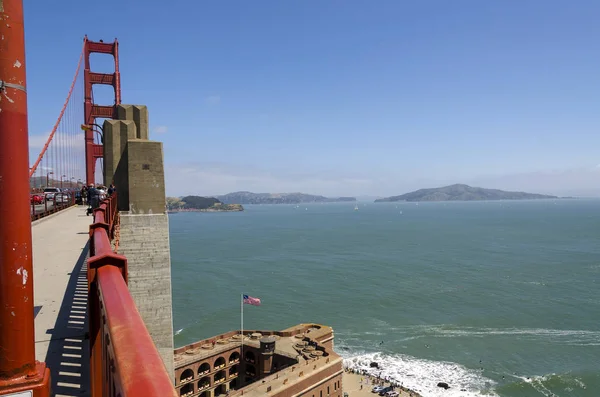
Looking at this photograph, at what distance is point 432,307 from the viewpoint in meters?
49.4

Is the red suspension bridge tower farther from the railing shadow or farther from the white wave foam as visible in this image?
the white wave foam

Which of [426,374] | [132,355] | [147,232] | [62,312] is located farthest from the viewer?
[426,374]

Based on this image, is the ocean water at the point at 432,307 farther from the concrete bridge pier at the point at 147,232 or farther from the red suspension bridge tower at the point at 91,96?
the concrete bridge pier at the point at 147,232

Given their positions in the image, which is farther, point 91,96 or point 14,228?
point 91,96

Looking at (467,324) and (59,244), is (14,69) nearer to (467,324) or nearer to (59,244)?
(59,244)

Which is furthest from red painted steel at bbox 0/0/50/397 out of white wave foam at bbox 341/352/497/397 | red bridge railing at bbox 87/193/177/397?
white wave foam at bbox 341/352/497/397

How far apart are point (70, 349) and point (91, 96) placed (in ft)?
129

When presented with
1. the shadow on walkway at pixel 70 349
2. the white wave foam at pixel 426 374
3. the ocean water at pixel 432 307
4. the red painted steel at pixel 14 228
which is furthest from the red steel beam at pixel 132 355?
the ocean water at pixel 432 307

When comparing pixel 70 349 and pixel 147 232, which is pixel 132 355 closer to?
pixel 70 349

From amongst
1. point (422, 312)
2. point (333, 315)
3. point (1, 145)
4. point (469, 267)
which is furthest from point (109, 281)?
point (469, 267)

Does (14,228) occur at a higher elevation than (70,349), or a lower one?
higher

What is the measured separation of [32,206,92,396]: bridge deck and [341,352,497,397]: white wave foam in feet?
94.0

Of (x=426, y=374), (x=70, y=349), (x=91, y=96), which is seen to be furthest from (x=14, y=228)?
(x=91, y=96)

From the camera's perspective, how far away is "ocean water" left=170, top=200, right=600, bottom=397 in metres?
35.2
